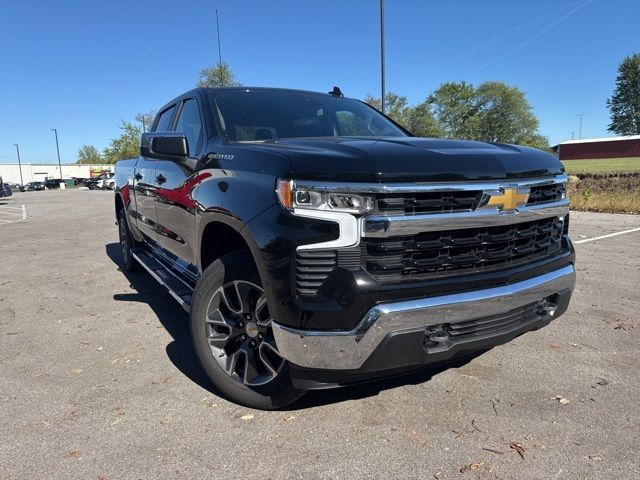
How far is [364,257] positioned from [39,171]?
351 feet

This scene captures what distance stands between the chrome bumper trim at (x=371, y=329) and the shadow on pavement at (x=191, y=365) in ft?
2.24

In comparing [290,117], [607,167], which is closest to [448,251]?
[290,117]

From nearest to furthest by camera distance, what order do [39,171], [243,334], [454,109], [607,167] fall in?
[243,334] → [607,167] → [454,109] → [39,171]

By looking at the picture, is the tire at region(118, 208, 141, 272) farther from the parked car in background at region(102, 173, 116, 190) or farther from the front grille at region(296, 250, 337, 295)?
the parked car in background at region(102, 173, 116, 190)

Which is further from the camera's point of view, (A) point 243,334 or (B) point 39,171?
(B) point 39,171

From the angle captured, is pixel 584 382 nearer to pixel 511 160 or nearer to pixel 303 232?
Result: pixel 511 160

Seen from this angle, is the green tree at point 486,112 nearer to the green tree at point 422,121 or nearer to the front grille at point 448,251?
the green tree at point 422,121

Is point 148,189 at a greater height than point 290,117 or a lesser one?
lesser

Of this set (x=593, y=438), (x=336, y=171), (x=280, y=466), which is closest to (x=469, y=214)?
(x=336, y=171)

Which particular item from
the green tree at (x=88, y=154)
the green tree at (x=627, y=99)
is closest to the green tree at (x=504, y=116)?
the green tree at (x=627, y=99)

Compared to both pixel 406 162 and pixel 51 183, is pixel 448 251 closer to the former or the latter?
pixel 406 162

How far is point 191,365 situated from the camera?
3.56m

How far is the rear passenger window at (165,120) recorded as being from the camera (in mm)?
4765

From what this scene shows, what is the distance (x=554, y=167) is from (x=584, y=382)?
1.38 m
